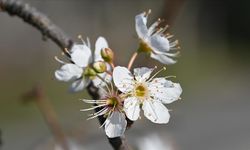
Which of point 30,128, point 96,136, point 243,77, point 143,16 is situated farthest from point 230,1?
point 143,16

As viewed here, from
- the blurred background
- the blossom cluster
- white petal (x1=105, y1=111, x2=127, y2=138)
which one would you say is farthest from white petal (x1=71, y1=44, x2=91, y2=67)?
the blurred background

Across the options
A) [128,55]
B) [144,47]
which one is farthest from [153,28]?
[128,55]

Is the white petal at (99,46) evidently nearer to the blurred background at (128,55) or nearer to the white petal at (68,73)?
the white petal at (68,73)

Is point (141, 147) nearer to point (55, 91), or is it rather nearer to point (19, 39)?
point (55, 91)

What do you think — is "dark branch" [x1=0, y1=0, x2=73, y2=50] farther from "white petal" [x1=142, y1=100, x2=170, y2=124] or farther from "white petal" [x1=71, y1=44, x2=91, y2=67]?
"white petal" [x1=142, y1=100, x2=170, y2=124]

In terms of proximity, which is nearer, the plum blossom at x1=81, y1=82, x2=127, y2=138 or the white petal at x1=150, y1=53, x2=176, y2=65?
the plum blossom at x1=81, y1=82, x2=127, y2=138

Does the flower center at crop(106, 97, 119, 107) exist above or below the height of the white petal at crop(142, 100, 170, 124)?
above
